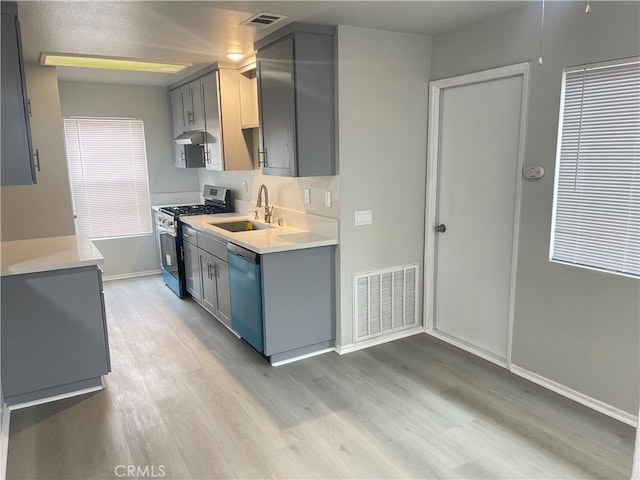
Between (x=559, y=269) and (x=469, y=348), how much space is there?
107 cm

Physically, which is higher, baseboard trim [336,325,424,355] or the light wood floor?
baseboard trim [336,325,424,355]

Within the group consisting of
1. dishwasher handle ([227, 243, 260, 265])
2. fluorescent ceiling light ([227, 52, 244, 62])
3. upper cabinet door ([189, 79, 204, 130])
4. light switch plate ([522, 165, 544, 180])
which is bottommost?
dishwasher handle ([227, 243, 260, 265])

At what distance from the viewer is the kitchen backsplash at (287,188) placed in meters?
3.50

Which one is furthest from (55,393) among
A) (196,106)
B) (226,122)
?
(196,106)

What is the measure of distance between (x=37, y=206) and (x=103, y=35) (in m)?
2.17

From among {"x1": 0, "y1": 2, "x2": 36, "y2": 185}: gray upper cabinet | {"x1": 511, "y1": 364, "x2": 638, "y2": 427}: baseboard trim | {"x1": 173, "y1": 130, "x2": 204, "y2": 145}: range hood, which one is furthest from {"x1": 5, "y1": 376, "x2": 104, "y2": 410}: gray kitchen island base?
{"x1": 511, "y1": 364, "x2": 638, "y2": 427}: baseboard trim

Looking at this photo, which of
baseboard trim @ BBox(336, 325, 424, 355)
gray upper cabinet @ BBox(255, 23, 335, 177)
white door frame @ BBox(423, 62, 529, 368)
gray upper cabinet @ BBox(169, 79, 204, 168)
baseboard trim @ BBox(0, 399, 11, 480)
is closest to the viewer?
baseboard trim @ BBox(0, 399, 11, 480)

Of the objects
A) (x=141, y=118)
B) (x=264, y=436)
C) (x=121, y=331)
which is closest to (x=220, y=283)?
(x=121, y=331)

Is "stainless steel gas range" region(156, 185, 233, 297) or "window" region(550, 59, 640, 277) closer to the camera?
"window" region(550, 59, 640, 277)

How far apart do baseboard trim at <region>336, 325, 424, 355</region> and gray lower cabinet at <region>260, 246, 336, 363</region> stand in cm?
14

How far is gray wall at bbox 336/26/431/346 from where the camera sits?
10.9ft

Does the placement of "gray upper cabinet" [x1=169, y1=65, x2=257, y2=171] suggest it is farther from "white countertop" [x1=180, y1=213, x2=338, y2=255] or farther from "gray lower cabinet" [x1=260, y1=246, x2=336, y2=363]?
"gray lower cabinet" [x1=260, y1=246, x2=336, y2=363]

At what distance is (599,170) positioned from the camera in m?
2.60

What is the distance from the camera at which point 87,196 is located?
574 centimetres
